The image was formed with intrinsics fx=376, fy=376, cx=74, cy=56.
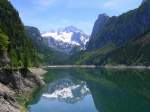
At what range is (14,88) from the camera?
9181cm

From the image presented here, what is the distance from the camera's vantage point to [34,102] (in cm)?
8856

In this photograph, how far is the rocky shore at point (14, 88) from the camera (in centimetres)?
6136

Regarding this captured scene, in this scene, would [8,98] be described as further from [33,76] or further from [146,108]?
[33,76]

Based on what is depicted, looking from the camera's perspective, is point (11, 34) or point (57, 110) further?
point (11, 34)

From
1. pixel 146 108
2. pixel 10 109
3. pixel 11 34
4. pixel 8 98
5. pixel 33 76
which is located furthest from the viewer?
pixel 11 34

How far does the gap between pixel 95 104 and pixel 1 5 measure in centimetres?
10166

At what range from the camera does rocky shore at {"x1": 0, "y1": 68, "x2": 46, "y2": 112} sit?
61356 millimetres

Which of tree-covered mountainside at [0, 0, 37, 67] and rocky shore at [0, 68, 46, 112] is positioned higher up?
tree-covered mountainside at [0, 0, 37, 67]

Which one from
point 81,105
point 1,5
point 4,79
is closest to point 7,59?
point 4,79

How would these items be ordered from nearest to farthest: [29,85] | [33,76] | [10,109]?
[10,109], [29,85], [33,76]

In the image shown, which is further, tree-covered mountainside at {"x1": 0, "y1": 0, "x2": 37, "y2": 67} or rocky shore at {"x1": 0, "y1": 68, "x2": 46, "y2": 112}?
tree-covered mountainside at {"x1": 0, "y1": 0, "x2": 37, "y2": 67}

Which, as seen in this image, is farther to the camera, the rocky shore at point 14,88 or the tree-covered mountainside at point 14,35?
the tree-covered mountainside at point 14,35

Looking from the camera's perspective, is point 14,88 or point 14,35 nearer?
point 14,88

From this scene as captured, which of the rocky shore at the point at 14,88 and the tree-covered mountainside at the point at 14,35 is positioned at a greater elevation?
the tree-covered mountainside at the point at 14,35
